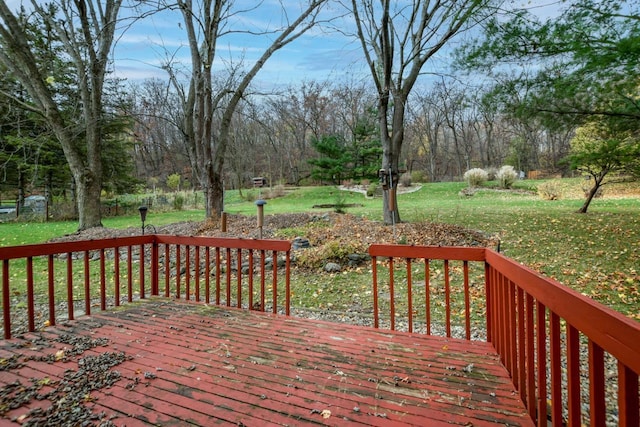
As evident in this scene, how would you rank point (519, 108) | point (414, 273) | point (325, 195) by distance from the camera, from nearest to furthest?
point (414, 273) → point (519, 108) → point (325, 195)

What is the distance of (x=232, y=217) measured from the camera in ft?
31.0

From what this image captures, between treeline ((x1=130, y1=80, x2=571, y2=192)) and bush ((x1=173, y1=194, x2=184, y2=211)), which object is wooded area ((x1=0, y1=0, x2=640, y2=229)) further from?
treeline ((x1=130, y1=80, x2=571, y2=192))

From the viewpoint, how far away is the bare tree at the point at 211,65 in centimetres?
752

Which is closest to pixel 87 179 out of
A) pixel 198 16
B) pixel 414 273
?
pixel 198 16

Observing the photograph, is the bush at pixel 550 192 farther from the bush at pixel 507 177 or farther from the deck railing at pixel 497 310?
the deck railing at pixel 497 310

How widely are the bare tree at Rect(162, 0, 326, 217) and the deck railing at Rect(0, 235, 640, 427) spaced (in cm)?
358

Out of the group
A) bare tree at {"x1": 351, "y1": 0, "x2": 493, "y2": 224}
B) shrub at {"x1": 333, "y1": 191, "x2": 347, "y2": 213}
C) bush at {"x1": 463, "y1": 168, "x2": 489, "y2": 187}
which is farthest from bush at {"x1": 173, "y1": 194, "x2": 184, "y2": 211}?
bush at {"x1": 463, "y1": 168, "x2": 489, "y2": 187}

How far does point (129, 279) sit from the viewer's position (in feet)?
11.4

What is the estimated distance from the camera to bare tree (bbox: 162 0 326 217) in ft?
24.7

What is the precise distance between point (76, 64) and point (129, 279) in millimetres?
8793

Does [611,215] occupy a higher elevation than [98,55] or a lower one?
lower

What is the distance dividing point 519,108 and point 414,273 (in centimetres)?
362

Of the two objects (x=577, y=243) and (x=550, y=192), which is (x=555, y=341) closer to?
(x=577, y=243)

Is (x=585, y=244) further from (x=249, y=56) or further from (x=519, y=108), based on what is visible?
(x=249, y=56)
